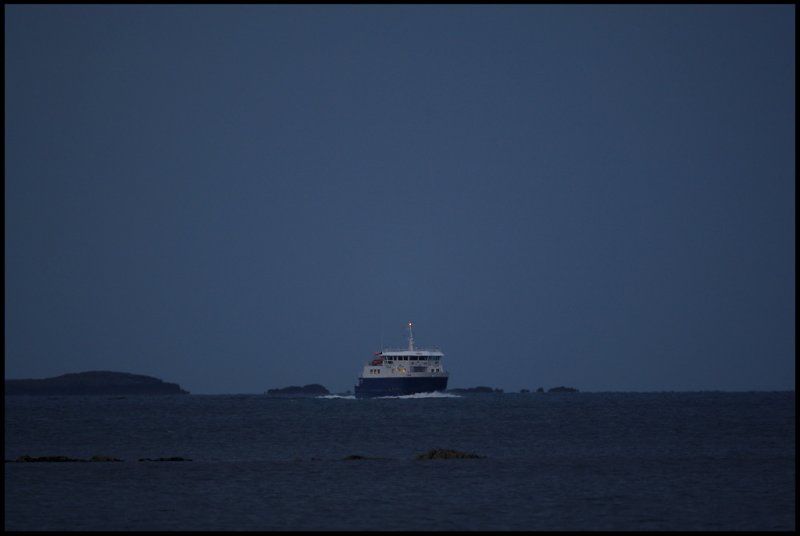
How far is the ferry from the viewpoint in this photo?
149m

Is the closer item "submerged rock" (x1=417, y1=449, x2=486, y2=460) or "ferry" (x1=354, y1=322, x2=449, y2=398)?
"submerged rock" (x1=417, y1=449, x2=486, y2=460)

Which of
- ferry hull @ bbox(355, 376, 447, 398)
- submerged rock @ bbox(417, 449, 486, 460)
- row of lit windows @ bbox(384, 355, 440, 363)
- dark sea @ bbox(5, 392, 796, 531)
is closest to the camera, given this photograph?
dark sea @ bbox(5, 392, 796, 531)

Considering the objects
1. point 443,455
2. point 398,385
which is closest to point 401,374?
point 398,385

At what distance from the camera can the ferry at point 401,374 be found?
5866 inches

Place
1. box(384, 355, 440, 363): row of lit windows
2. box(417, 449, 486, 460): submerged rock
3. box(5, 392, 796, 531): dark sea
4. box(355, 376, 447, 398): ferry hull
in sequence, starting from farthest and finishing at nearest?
box(384, 355, 440, 363): row of lit windows, box(355, 376, 447, 398): ferry hull, box(417, 449, 486, 460): submerged rock, box(5, 392, 796, 531): dark sea

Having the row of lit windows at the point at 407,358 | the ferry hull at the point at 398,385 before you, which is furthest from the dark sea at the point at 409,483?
the row of lit windows at the point at 407,358

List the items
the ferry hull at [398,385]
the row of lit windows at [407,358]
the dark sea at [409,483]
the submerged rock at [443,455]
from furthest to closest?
the row of lit windows at [407,358]
the ferry hull at [398,385]
the submerged rock at [443,455]
the dark sea at [409,483]

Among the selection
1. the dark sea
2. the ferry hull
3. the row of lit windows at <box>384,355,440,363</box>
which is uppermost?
the row of lit windows at <box>384,355,440,363</box>

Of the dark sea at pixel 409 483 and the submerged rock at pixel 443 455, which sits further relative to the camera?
the submerged rock at pixel 443 455

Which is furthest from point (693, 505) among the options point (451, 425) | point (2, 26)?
point (451, 425)

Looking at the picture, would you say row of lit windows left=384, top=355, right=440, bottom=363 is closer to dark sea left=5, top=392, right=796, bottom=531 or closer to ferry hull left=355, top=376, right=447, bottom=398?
ferry hull left=355, top=376, right=447, bottom=398

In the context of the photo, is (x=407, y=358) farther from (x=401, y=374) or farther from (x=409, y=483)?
(x=409, y=483)

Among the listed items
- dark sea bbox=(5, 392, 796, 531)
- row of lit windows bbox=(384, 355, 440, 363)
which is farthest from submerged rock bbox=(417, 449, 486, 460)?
row of lit windows bbox=(384, 355, 440, 363)

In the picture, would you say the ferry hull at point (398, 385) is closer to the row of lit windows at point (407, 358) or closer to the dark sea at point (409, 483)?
the row of lit windows at point (407, 358)
